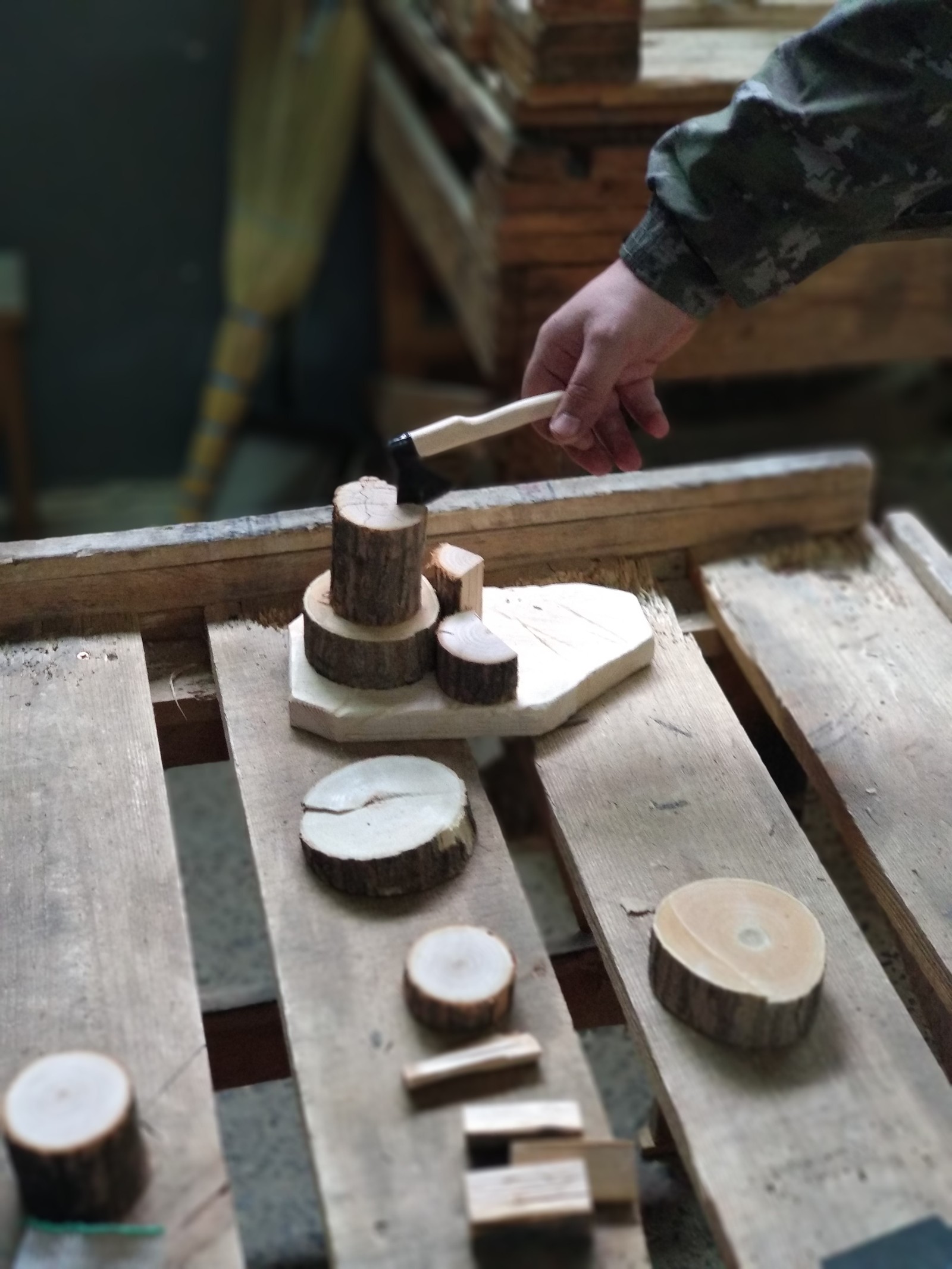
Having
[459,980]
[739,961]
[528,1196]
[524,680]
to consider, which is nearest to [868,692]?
[524,680]

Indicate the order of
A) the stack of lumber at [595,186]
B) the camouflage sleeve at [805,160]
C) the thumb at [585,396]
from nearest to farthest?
the camouflage sleeve at [805,160] → the thumb at [585,396] → the stack of lumber at [595,186]

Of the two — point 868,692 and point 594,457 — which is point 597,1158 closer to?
point 868,692

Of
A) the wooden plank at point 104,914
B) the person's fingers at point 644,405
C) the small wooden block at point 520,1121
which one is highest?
the person's fingers at point 644,405

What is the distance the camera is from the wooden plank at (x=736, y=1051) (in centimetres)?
99

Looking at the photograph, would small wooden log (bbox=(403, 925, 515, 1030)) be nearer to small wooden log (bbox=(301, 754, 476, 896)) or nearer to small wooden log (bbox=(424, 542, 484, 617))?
small wooden log (bbox=(301, 754, 476, 896))

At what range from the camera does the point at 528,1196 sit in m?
0.96

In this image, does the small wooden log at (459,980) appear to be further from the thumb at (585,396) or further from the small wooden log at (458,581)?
the thumb at (585,396)

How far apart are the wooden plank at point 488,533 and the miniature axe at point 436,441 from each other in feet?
0.55

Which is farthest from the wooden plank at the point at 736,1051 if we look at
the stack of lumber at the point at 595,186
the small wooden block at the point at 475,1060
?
the stack of lumber at the point at 595,186

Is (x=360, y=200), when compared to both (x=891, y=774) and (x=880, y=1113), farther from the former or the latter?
(x=880, y=1113)

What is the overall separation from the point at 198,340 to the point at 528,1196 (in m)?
2.93

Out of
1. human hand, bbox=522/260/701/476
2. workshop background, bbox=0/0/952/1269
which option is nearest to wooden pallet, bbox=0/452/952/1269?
human hand, bbox=522/260/701/476

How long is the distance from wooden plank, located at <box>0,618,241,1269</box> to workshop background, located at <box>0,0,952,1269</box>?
1101 mm

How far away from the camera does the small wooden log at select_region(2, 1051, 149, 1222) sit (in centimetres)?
94
